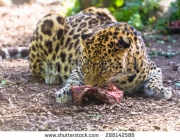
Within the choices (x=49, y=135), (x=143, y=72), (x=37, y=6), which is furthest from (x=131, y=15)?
(x=49, y=135)

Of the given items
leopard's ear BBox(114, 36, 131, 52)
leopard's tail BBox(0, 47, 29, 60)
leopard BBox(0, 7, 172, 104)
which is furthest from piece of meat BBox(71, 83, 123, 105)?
leopard's tail BBox(0, 47, 29, 60)

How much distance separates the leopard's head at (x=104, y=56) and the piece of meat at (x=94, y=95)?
78 mm

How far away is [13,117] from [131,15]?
7621 millimetres

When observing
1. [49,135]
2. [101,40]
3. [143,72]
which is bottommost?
[49,135]

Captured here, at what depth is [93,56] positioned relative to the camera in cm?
529

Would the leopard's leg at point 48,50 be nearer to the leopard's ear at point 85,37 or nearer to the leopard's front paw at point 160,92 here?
the leopard's ear at point 85,37

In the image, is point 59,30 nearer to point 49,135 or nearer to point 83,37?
point 83,37

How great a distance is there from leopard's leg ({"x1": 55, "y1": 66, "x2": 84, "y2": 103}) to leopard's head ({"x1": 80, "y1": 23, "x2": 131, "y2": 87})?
31 cm

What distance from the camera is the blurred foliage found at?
11.6 metres

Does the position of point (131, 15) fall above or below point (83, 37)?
above

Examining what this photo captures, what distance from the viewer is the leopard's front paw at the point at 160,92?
5652mm

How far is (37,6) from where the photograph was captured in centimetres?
1172

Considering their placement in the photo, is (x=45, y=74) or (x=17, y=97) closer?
(x=17, y=97)

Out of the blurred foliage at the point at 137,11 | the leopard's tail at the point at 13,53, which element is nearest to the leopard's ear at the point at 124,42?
the leopard's tail at the point at 13,53
